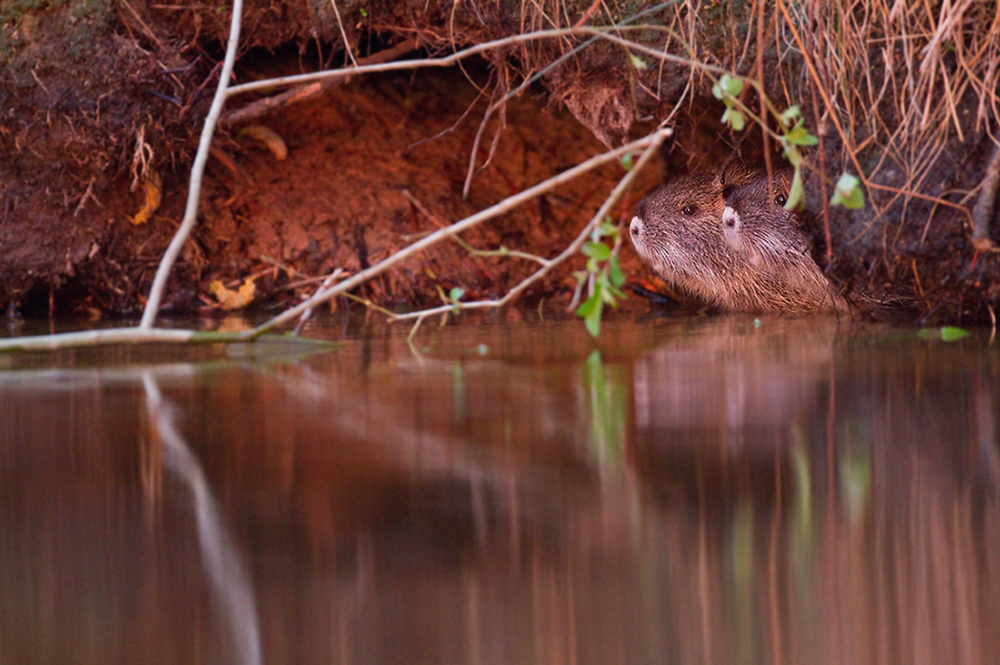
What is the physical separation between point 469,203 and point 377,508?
3572 millimetres

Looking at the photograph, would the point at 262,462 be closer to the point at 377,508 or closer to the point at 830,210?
the point at 377,508

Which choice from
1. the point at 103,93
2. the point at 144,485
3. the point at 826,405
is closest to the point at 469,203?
the point at 103,93

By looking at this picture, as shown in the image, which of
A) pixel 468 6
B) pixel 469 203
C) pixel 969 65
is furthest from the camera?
pixel 469 203

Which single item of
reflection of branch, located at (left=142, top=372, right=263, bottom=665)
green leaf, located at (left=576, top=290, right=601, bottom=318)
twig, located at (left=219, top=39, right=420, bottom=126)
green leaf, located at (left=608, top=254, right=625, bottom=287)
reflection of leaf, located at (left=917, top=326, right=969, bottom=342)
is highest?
twig, located at (left=219, top=39, right=420, bottom=126)

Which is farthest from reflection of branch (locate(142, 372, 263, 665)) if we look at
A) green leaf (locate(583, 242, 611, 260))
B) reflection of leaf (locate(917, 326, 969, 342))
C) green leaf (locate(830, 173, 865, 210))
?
reflection of leaf (locate(917, 326, 969, 342))

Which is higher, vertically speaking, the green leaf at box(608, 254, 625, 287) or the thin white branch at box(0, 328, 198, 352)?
the green leaf at box(608, 254, 625, 287)

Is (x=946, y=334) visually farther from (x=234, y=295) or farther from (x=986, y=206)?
(x=234, y=295)

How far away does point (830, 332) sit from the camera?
269cm

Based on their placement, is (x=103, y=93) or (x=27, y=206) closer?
(x=103, y=93)

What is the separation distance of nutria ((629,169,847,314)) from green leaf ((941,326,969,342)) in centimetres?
63

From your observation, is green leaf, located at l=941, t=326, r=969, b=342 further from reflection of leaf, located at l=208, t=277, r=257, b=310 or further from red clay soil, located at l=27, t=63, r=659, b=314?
reflection of leaf, located at l=208, t=277, r=257, b=310

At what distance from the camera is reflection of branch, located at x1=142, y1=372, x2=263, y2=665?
83cm

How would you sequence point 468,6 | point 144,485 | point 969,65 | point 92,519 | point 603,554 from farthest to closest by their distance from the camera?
point 468,6, point 969,65, point 144,485, point 92,519, point 603,554

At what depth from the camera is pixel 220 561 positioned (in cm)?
97
